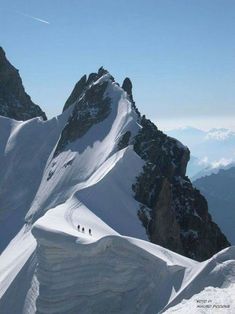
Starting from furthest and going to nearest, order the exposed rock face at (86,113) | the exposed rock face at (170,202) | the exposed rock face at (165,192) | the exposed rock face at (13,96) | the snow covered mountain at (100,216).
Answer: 1. the exposed rock face at (13,96)
2. the exposed rock face at (86,113)
3. the exposed rock face at (165,192)
4. the exposed rock face at (170,202)
5. the snow covered mountain at (100,216)

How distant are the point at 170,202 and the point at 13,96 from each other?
7716 centimetres

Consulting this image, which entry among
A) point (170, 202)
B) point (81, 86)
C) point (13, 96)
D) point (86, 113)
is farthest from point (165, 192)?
point (13, 96)

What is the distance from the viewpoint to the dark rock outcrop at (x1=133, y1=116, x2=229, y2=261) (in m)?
72.9

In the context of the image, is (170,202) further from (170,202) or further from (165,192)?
(165,192)

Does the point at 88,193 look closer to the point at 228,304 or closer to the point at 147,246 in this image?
the point at 147,246

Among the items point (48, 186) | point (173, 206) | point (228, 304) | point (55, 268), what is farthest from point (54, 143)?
point (228, 304)

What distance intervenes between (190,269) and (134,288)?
16.0 feet

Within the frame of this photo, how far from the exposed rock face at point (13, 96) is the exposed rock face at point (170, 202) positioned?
53119mm

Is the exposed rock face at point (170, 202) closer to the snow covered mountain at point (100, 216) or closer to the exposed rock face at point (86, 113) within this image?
the snow covered mountain at point (100, 216)

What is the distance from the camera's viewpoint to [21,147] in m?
110

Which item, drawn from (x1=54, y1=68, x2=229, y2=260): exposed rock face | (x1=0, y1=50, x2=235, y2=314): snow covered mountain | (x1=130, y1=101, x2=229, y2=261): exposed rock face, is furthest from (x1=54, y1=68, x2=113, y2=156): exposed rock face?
(x1=130, y1=101, x2=229, y2=261): exposed rock face

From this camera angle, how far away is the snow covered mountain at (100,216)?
4066 cm

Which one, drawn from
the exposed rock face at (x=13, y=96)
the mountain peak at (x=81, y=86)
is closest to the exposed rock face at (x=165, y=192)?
the mountain peak at (x=81, y=86)

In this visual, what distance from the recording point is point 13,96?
14088cm
